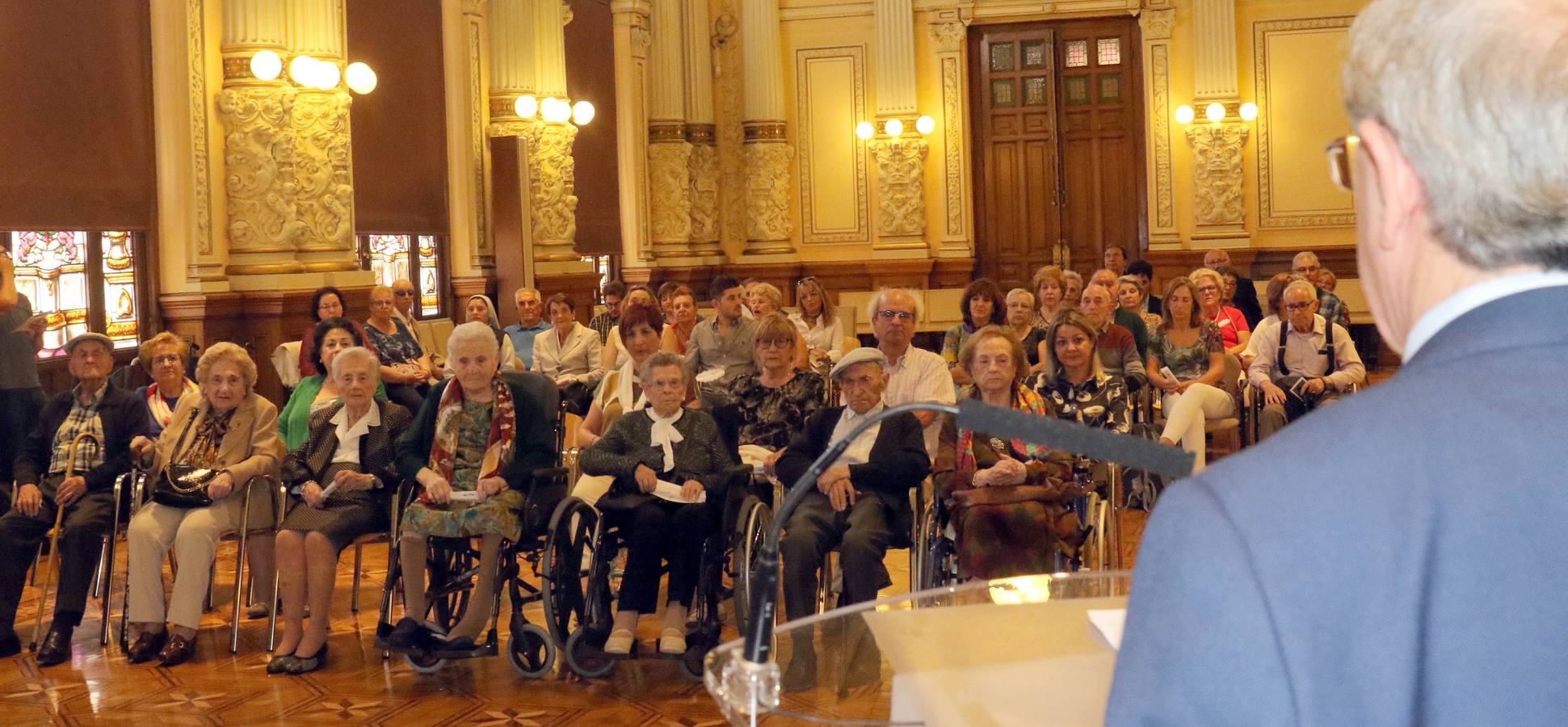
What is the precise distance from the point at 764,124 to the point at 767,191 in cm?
71

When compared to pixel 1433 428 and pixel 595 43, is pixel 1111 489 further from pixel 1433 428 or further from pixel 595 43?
pixel 595 43

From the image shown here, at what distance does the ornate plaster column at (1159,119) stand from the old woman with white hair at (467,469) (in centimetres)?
1199

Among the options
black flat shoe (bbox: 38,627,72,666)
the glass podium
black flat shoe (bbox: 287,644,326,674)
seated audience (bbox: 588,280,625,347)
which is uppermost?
seated audience (bbox: 588,280,625,347)

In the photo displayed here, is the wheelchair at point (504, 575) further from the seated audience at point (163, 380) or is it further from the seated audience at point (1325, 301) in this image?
the seated audience at point (1325, 301)

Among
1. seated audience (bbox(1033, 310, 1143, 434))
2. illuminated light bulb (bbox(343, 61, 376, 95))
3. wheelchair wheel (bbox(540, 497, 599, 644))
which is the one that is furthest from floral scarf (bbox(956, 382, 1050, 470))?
illuminated light bulb (bbox(343, 61, 376, 95))

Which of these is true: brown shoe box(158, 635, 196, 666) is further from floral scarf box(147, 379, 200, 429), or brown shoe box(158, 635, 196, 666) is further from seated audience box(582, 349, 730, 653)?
seated audience box(582, 349, 730, 653)

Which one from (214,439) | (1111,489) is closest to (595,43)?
(214,439)

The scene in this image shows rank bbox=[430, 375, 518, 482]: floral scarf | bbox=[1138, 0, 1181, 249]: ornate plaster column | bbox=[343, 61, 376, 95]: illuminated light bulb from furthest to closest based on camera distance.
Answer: bbox=[1138, 0, 1181, 249]: ornate plaster column, bbox=[343, 61, 376, 95]: illuminated light bulb, bbox=[430, 375, 518, 482]: floral scarf

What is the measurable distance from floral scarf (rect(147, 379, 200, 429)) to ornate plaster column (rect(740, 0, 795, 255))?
10489mm

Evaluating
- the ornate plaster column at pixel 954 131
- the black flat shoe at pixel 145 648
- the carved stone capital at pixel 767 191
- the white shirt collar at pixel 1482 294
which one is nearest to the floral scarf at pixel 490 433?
the black flat shoe at pixel 145 648

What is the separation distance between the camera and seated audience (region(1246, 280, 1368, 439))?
310 inches

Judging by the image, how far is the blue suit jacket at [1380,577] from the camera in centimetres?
82

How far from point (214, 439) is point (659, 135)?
10337mm

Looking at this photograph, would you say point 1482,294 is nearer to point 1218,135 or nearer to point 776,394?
point 776,394
